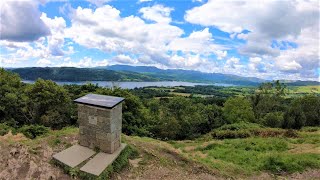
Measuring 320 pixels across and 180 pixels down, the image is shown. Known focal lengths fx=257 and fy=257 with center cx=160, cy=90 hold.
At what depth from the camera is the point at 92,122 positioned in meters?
10.5

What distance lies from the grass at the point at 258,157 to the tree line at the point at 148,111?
11.3 metres

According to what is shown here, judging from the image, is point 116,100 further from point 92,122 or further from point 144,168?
point 144,168

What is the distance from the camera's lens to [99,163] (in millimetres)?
9438

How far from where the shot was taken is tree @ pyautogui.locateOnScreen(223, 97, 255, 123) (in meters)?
45.9

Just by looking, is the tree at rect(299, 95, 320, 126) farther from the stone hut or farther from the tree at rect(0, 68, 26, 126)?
the tree at rect(0, 68, 26, 126)

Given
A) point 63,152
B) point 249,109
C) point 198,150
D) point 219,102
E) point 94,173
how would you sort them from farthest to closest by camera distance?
point 219,102
point 249,109
point 198,150
point 63,152
point 94,173

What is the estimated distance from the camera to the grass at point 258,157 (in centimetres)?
1202

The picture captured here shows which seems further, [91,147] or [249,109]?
[249,109]

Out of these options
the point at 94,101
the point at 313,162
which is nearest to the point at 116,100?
the point at 94,101

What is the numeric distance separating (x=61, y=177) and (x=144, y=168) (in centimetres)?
313

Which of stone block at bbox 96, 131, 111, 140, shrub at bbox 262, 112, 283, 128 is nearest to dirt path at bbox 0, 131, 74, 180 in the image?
stone block at bbox 96, 131, 111, 140

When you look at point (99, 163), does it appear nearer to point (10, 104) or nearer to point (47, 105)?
point (47, 105)

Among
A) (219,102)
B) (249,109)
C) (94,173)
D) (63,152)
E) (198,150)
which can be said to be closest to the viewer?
(94,173)

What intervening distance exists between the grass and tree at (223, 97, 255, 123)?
2697cm
